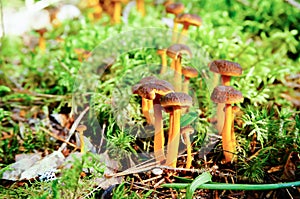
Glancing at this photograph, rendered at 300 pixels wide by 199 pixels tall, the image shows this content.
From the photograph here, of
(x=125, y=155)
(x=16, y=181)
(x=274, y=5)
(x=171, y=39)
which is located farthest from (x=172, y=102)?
(x=274, y=5)

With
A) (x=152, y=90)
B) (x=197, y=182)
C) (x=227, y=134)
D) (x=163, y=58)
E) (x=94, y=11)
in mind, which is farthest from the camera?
(x=94, y=11)

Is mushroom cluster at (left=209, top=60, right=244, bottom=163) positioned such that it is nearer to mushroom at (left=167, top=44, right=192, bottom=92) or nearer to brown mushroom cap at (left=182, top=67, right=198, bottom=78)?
brown mushroom cap at (left=182, top=67, right=198, bottom=78)

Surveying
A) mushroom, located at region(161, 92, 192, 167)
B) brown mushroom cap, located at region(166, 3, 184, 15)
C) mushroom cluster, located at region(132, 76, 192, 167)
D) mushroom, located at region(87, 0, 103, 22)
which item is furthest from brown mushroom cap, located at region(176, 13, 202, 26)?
mushroom, located at region(87, 0, 103, 22)

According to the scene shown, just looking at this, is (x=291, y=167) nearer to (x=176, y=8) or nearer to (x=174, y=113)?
(x=174, y=113)

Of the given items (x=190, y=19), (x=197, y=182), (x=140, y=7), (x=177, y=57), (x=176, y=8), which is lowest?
(x=197, y=182)

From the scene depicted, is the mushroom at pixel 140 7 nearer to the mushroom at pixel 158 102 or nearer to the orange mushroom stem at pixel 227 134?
the mushroom at pixel 158 102

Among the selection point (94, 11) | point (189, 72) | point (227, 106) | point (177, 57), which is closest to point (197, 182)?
point (227, 106)

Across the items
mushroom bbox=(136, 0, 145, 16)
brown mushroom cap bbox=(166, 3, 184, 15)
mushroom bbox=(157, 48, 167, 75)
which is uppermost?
mushroom bbox=(136, 0, 145, 16)
